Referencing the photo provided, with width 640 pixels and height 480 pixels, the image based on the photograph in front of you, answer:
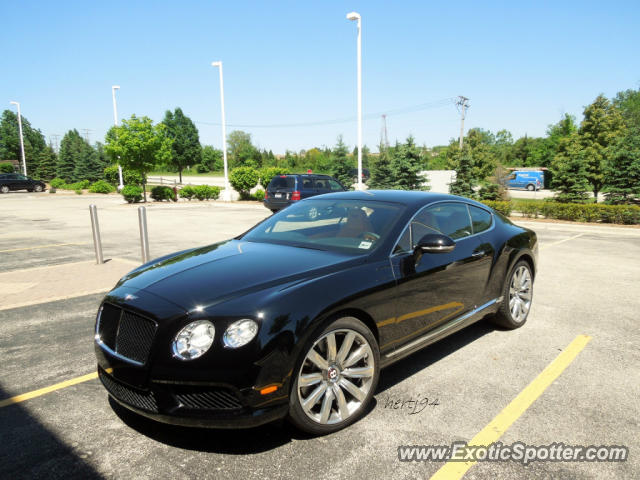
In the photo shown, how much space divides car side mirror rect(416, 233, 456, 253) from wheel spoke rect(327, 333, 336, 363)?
1146 mm

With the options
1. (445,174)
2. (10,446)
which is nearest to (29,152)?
(445,174)

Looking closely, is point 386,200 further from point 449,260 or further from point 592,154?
point 592,154

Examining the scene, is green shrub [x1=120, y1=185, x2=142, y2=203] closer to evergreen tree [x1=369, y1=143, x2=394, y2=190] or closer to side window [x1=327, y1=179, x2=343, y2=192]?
side window [x1=327, y1=179, x2=343, y2=192]

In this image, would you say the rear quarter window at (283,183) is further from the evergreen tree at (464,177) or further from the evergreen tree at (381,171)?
the evergreen tree at (381,171)

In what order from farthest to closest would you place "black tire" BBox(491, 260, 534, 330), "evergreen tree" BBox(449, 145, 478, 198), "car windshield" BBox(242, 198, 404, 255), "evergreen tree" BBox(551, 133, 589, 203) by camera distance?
"evergreen tree" BBox(449, 145, 478, 198), "evergreen tree" BBox(551, 133, 589, 203), "black tire" BBox(491, 260, 534, 330), "car windshield" BBox(242, 198, 404, 255)

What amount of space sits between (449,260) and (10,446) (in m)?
3.46

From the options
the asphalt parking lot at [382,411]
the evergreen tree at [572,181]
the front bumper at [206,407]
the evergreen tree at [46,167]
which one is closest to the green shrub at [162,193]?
the evergreen tree at [572,181]

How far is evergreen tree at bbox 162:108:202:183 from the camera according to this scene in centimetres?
5822

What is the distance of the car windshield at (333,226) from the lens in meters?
3.63

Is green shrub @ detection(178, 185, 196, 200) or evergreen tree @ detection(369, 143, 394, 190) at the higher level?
evergreen tree @ detection(369, 143, 394, 190)

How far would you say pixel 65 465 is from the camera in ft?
8.46

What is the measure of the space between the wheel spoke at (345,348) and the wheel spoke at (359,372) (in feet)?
0.31

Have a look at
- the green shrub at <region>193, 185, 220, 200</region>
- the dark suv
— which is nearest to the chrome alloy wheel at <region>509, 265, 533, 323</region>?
the dark suv

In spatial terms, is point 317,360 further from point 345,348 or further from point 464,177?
point 464,177
